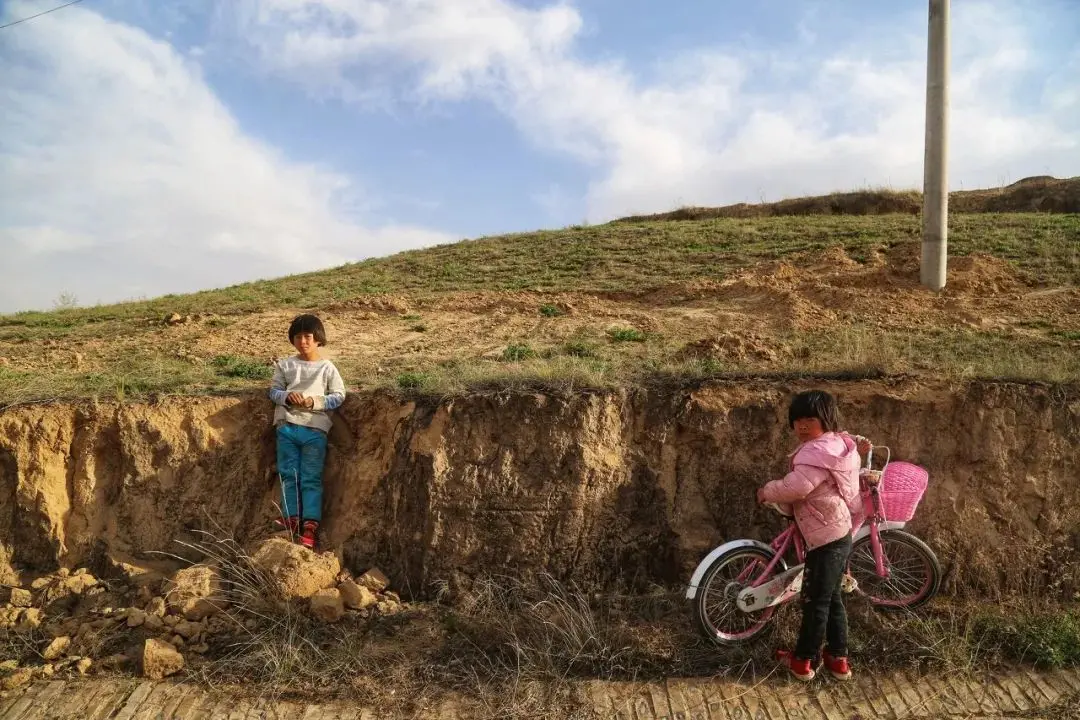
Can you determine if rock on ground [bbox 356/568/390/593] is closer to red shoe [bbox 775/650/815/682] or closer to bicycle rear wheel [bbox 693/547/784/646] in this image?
bicycle rear wheel [bbox 693/547/784/646]

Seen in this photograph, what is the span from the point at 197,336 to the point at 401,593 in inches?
230

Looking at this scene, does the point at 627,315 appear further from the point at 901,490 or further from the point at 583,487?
the point at 901,490

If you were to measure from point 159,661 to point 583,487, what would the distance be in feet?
9.28

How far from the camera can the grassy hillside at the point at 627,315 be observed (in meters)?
6.78

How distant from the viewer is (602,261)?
13.9 meters

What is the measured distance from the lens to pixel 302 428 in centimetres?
565

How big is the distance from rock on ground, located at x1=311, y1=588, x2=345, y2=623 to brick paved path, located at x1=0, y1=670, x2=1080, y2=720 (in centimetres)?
65

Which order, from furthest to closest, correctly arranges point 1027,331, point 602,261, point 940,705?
point 602,261 < point 1027,331 < point 940,705

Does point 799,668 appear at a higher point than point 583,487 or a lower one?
lower

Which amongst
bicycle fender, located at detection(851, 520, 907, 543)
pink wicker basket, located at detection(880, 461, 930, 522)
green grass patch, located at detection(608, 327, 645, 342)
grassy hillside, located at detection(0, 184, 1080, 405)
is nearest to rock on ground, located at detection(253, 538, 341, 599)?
grassy hillside, located at detection(0, 184, 1080, 405)

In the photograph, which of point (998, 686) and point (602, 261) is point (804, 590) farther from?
point (602, 261)

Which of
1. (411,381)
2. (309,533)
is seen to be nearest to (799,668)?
(309,533)

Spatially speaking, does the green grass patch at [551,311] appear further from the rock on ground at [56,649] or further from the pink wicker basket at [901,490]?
the rock on ground at [56,649]

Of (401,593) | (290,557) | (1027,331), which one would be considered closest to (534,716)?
(401,593)
